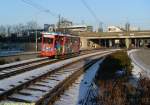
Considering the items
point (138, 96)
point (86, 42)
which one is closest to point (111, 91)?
Result: point (138, 96)

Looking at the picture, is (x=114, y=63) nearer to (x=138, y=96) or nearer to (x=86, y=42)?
(x=138, y=96)

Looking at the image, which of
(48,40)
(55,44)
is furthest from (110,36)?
(55,44)

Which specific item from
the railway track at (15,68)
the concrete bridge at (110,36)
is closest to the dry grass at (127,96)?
the railway track at (15,68)

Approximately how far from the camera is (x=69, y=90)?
644 inches

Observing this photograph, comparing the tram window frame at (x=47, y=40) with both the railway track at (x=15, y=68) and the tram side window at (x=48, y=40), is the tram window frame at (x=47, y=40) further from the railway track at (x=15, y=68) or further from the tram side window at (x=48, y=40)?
the railway track at (x=15, y=68)

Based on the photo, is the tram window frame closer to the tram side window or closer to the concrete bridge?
the tram side window

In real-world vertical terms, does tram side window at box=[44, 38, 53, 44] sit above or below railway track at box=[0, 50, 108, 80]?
above

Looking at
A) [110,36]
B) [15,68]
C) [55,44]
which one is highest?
[55,44]

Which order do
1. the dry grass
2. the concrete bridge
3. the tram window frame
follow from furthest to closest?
the concrete bridge
the tram window frame
the dry grass

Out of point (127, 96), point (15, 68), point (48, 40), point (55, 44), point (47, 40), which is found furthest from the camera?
point (47, 40)

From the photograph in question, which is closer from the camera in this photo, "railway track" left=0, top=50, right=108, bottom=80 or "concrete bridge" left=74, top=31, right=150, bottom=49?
"railway track" left=0, top=50, right=108, bottom=80

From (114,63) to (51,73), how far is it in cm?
398

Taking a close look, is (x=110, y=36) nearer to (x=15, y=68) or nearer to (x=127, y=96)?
(x=15, y=68)

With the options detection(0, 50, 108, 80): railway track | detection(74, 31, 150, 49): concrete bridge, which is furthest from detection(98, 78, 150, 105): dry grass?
detection(74, 31, 150, 49): concrete bridge
